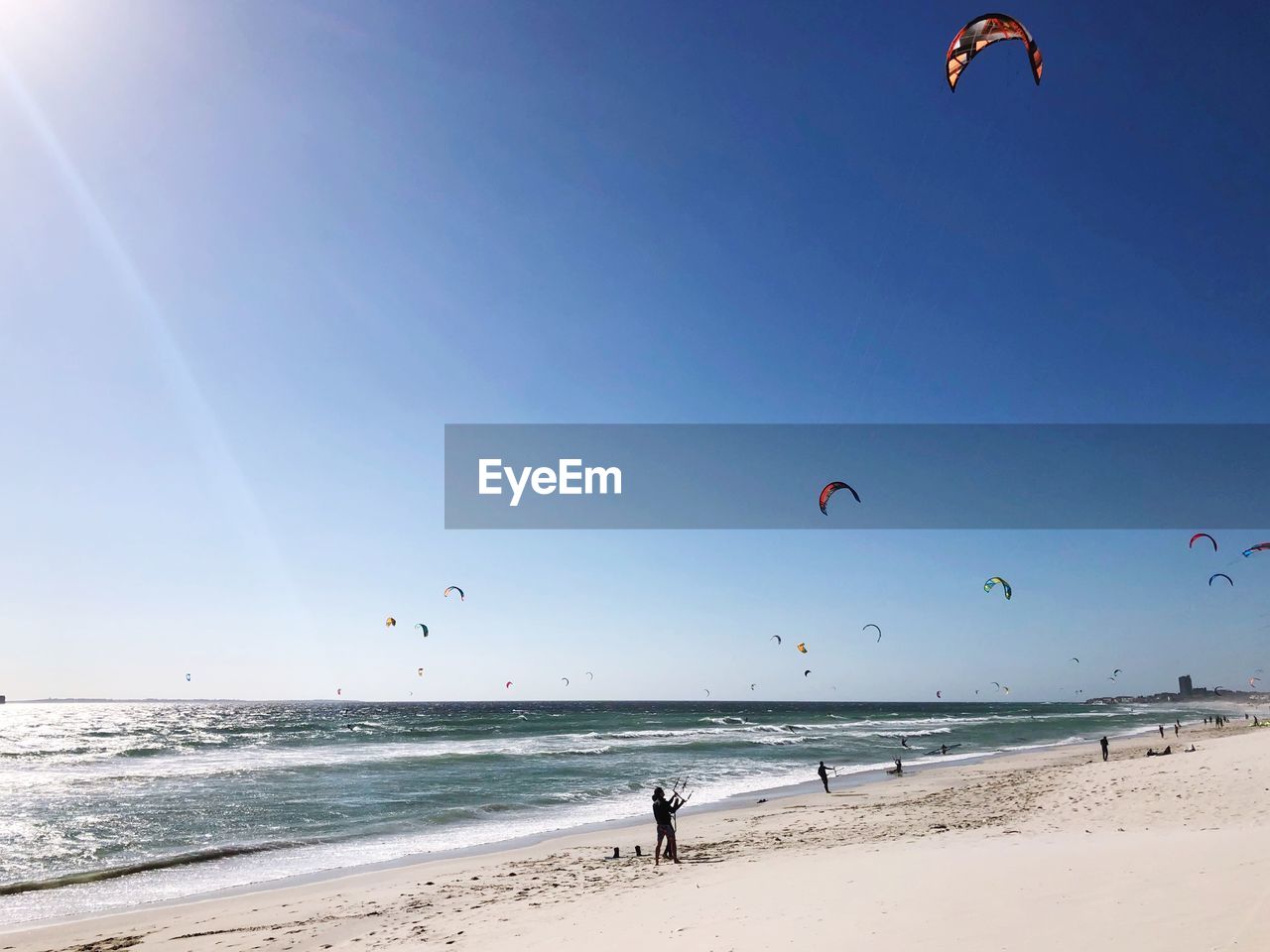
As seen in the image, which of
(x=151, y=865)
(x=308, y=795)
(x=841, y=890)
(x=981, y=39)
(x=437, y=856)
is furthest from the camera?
(x=308, y=795)

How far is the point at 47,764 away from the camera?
119 ft

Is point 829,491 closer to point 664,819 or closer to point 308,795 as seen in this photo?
point 664,819

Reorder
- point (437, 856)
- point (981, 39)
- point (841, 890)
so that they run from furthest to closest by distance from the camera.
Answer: point (437, 856), point (981, 39), point (841, 890)

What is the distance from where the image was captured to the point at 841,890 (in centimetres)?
809

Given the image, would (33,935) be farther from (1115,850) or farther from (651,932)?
(1115,850)

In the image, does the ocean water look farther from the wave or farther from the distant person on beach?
the distant person on beach

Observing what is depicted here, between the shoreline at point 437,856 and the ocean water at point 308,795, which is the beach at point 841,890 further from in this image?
the ocean water at point 308,795

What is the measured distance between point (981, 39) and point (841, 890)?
11.4 metres

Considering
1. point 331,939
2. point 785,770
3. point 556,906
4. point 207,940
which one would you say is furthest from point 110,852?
point 785,770

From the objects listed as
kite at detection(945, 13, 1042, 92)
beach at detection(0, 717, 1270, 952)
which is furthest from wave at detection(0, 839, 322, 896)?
kite at detection(945, 13, 1042, 92)

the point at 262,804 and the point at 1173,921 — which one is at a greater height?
the point at 1173,921

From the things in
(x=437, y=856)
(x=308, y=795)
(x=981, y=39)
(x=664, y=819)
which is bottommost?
(x=308, y=795)

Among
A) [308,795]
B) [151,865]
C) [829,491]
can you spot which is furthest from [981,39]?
[308,795]

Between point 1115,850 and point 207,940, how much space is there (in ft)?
37.2
